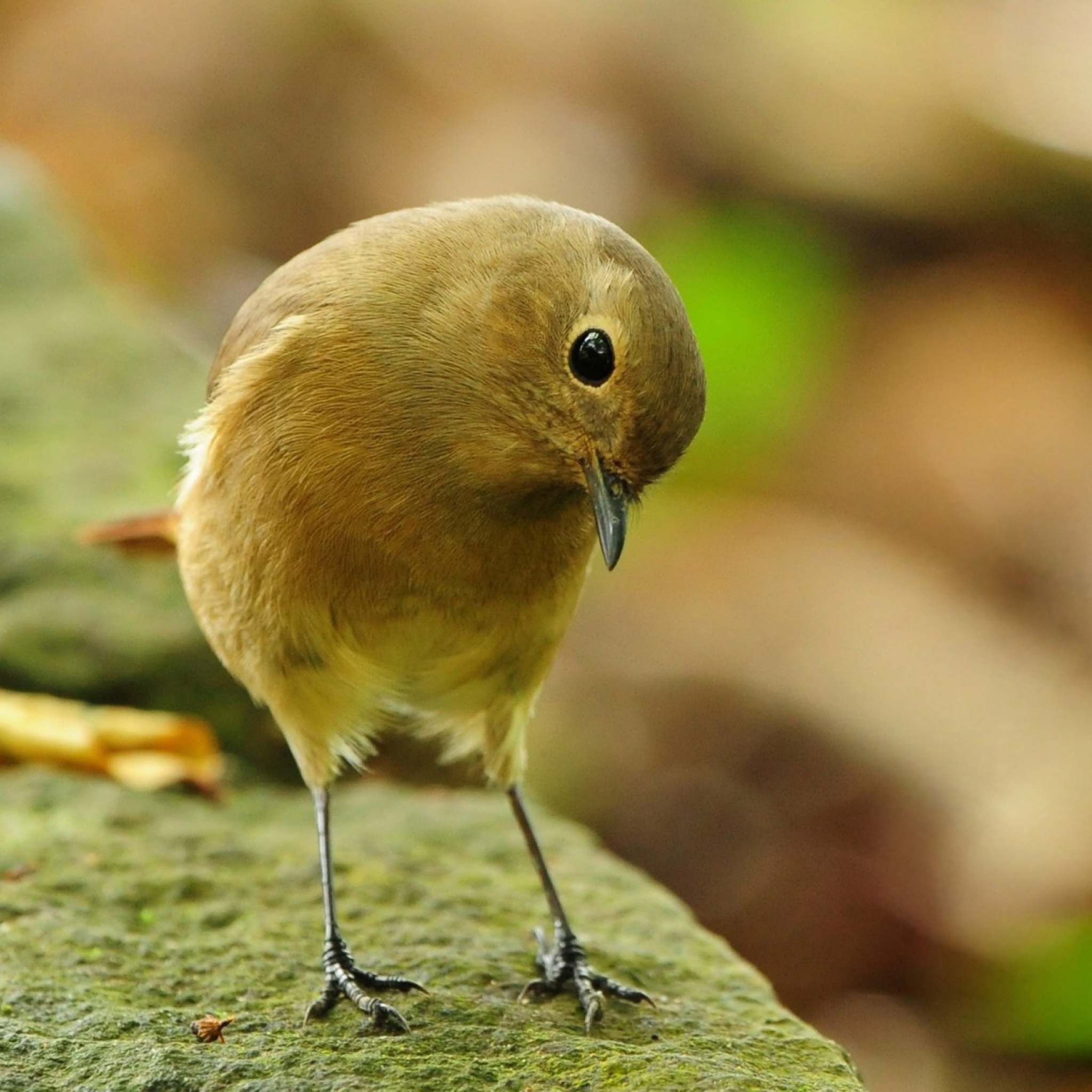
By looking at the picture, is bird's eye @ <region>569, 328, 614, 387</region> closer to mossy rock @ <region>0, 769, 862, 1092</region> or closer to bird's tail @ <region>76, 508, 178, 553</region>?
mossy rock @ <region>0, 769, 862, 1092</region>

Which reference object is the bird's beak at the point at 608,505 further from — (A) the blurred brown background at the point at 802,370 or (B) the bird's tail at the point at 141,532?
(A) the blurred brown background at the point at 802,370

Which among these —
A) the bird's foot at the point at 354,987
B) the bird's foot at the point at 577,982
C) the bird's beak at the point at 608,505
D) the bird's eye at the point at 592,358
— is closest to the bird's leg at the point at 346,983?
the bird's foot at the point at 354,987

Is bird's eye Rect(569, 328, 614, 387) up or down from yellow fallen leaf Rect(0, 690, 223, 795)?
up

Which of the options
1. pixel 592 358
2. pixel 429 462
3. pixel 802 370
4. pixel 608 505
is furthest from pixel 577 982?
pixel 802 370

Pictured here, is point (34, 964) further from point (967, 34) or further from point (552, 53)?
point (552, 53)

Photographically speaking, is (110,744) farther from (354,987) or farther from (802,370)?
(802,370)

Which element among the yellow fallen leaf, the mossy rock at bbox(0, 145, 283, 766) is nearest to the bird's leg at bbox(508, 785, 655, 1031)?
the yellow fallen leaf
